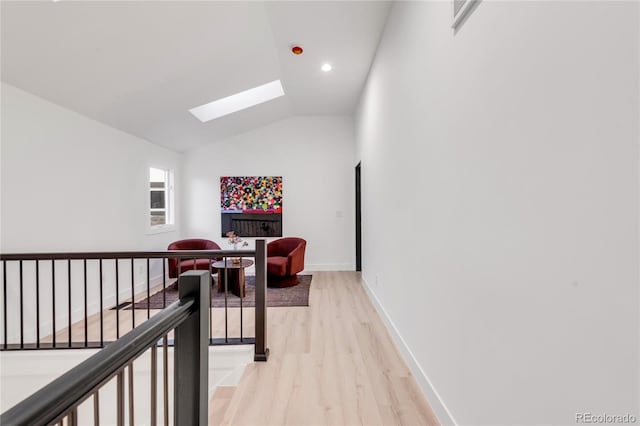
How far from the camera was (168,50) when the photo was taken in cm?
273

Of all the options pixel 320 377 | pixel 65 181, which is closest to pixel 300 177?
Result: pixel 65 181

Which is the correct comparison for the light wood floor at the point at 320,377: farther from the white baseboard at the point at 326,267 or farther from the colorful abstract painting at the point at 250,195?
the colorful abstract painting at the point at 250,195

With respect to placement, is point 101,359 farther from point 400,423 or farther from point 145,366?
point 145,366

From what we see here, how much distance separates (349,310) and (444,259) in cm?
209

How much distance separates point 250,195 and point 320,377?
4.02 meters

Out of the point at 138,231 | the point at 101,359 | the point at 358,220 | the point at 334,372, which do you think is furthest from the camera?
the point at 358,220

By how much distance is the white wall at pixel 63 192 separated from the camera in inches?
100

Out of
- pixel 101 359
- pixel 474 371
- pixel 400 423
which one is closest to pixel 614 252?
pixel 474 371

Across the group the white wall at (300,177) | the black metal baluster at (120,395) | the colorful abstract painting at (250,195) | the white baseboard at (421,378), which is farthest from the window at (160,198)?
the black metal baluster at (120,395)

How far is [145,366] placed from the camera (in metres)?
2.54

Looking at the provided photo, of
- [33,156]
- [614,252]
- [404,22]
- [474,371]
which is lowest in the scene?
[474,371]

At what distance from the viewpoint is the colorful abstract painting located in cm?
553

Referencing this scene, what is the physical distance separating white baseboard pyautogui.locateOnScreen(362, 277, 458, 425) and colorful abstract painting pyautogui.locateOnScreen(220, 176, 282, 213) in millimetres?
3176

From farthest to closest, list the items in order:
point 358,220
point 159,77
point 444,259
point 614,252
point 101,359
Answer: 1. point 358,220
2. point 159,77
3. point 444,259
4. point 614,252
5. point 101,359
